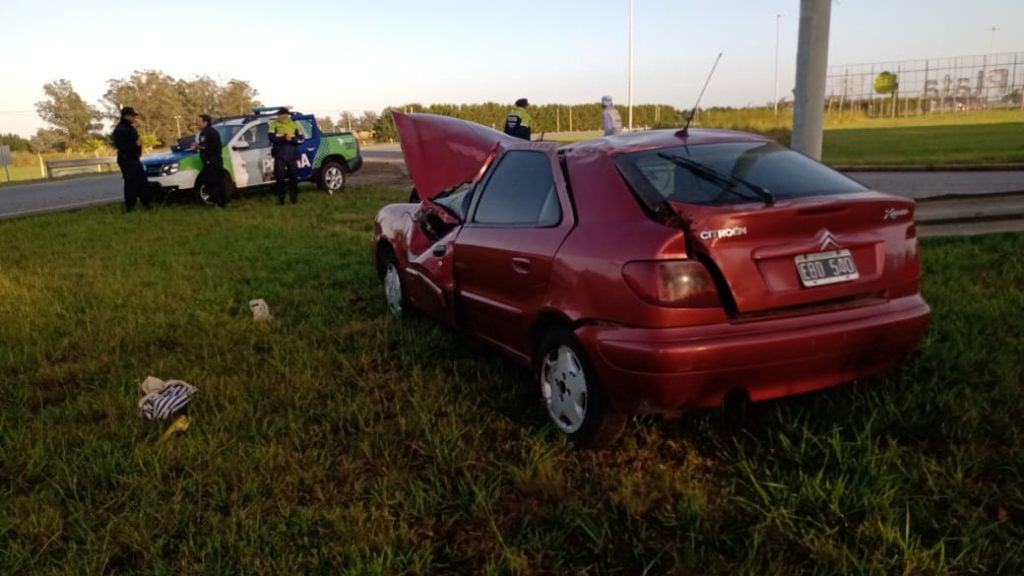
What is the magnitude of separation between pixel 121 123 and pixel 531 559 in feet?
44.2

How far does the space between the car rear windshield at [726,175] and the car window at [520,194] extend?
1.47 feet

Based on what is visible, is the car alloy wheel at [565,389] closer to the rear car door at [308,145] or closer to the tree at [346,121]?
the rear car door at [308,145]

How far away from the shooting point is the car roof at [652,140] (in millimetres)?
3469

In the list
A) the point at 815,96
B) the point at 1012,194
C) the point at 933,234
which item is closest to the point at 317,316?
the point at 815,96

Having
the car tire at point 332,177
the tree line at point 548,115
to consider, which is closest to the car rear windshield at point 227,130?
the car tire at point 332,177

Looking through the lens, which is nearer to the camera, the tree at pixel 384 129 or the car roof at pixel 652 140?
the car roof at pixel 652 140

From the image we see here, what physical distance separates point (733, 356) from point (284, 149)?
1262cm

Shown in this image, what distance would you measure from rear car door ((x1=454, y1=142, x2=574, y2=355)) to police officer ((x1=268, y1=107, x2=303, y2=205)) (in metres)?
10.5

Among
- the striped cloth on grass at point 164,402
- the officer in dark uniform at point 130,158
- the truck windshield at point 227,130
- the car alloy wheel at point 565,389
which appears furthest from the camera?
the truck windshield at point 227,130

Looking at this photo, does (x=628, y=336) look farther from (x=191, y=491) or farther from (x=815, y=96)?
(x=815, y=96)

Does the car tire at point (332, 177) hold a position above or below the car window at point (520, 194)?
below

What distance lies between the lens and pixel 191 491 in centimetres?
303

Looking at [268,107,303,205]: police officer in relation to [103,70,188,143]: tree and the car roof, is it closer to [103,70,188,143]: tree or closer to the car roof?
the car roof

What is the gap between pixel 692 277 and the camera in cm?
278
